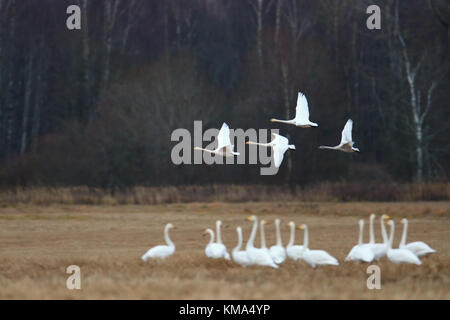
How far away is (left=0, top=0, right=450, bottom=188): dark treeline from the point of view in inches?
1422

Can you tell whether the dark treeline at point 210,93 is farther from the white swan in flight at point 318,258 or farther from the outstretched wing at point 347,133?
the white swan in flight at point 318,258

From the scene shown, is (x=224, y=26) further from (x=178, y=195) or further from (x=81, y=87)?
(x=178, y=195)

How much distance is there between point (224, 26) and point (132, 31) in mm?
7290

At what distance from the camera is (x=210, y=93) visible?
40219mm

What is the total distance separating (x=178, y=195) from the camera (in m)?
31.6

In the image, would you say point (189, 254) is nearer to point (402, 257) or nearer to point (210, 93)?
point (402, 257)

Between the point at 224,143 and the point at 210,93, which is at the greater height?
the point at 210,93

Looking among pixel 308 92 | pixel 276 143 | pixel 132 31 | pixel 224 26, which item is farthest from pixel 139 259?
pixel 224 26

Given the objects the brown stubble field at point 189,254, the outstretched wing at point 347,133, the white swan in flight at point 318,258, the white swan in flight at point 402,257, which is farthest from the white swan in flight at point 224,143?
the white swan in flight at point 402,257

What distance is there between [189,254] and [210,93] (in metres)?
24.2

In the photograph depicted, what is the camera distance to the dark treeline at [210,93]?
119 feet

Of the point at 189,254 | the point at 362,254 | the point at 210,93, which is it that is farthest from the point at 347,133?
the point at 210,93

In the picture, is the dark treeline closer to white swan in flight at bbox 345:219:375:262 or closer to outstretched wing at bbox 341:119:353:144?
outstretched wing at bbox 341:119:353:144

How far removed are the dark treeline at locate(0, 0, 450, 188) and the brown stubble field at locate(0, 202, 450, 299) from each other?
725 cm
